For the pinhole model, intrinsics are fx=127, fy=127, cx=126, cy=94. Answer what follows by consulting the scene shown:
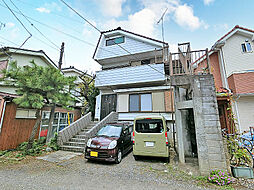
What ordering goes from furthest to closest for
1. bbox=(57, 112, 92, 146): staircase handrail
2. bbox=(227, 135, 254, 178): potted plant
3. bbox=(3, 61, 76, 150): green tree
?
bbox=(57, 112, 92, 146): staircase handrail
bbox=(3, 61, 76, 150): green tree
bbox=(227, 135, 254, 178): potted plant

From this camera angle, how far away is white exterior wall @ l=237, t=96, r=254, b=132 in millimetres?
7688

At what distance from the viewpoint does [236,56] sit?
10266mm

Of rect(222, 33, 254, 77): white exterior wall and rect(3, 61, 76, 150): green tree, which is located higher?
rect(222, 33, 254, 77): white exterior wall

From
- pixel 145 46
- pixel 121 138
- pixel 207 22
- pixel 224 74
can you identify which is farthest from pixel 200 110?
pixel 145 46

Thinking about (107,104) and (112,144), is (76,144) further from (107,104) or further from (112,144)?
(107,104)

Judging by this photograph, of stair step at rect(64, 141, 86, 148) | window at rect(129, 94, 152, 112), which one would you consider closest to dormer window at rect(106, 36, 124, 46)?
window at rect(129, 94, 152, 112)

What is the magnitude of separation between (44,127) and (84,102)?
Answer: 6.33m

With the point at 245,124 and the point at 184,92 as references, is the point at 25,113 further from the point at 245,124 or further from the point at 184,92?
the point at 245,124

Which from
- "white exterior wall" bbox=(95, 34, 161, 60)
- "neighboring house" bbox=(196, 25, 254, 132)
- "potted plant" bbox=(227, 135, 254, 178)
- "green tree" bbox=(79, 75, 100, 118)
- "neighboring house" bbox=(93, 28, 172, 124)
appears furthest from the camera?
"green tree" bbox=(79, 75, 100, 118)

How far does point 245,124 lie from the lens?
7.75 meters

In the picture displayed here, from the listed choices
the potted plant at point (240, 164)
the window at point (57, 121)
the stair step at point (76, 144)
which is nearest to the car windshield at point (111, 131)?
the stair step at point (76, 144)

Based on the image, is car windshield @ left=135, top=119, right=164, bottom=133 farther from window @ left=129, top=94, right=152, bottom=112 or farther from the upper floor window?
the upper floor window

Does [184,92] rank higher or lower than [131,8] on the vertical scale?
lower

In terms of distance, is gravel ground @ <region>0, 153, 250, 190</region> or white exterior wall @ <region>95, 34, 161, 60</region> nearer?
gravel ground @ <region>0, 153, 250, 190</region>
